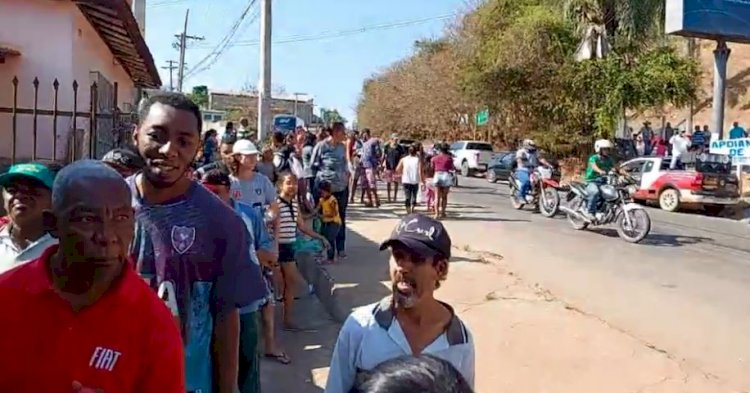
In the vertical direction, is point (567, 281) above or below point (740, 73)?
below

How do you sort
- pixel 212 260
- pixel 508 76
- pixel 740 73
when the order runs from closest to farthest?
pixel 212 260 < pixel 508 76 < pixel 740 73

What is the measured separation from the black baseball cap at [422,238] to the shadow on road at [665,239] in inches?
432

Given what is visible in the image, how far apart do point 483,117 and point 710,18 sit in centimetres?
1684

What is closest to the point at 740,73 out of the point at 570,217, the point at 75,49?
the point at 570,217

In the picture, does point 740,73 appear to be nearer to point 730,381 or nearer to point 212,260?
point 730,381

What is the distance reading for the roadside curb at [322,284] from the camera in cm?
750

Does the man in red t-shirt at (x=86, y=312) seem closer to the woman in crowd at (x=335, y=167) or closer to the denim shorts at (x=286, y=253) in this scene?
the denim shorts at (x=286, y=253)

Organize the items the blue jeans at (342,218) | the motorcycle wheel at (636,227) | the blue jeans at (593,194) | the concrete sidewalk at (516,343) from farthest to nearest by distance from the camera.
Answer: the blue jeans at (593,194), the motorcycle wheel at (636,227), the blue jeans at (342,218), the concrete sidewalk at (516,343)

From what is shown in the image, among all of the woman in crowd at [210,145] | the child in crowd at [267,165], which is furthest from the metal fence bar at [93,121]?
the woman in crowd at [210,145]

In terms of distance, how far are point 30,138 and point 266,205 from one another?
396 cm

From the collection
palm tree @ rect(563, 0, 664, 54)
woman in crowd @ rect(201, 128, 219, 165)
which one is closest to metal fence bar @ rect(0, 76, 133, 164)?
woman in crowd @ rect(201, 128, 219, 165)

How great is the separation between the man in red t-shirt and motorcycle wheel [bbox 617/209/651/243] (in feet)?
38.8

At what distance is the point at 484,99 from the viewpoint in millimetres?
35625

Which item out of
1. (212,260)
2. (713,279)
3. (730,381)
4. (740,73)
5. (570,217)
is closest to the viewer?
(212,260)
